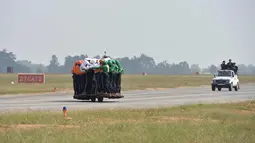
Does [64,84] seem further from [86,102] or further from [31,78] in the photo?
[86,102]

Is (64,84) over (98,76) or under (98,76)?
under

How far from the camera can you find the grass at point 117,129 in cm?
2083

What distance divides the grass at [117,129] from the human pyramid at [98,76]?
12379 mm

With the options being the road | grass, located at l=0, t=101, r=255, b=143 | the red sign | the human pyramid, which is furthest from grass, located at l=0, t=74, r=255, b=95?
grass, located at l=0, t=101, r=255, b=143

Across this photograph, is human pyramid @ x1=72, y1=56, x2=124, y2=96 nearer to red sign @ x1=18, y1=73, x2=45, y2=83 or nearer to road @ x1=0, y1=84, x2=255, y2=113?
road @ x1=0, y1=84, x2=255, y2=113

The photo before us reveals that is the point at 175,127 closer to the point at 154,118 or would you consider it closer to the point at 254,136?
the point at 254,136

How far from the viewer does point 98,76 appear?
45.6 metres

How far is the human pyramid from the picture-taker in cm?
4569

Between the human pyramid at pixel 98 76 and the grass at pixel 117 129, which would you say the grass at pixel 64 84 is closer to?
the human pyramid at pixel 98 76

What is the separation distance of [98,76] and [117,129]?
2156 centimetres

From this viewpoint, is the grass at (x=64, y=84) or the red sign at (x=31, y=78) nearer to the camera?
the grass at (x=64, y=84)

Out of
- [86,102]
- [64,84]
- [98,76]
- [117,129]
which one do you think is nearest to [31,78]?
[64,84]

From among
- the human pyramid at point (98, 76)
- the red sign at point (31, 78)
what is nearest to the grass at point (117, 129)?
the human pyramid at point (98, 76)

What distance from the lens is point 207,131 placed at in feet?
79.6
